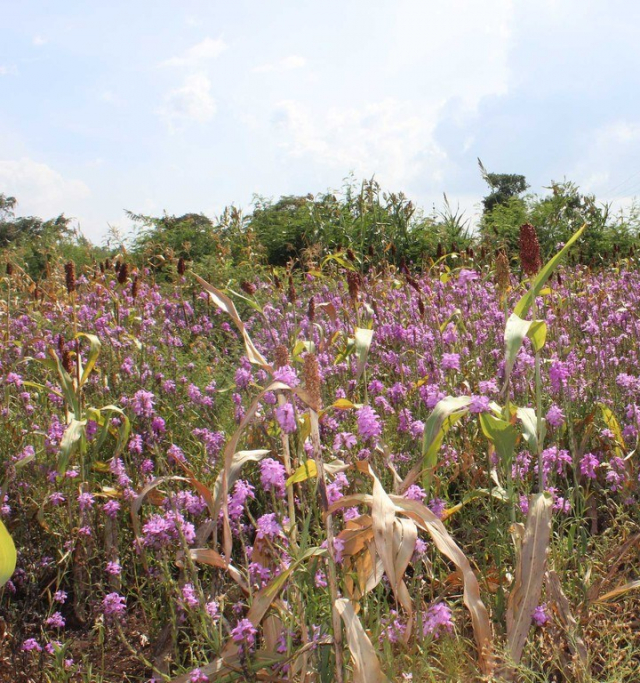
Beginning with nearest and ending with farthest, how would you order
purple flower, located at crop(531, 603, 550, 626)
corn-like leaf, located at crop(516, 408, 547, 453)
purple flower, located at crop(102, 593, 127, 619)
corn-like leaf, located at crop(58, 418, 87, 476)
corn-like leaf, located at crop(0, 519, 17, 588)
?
corn-like leaf, located at crop(0, 519, 17, 588)
purple flower, located at crop(531, 603, 550, 626)
purple flower, located at crop(102, 593, 127, 619)
corn-like leaf, located at crop(516, 408, 547, 453)
corn-like leaf, located at crop(58, 418, 87, 476)

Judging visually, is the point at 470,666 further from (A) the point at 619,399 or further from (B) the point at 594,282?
(B) the point at 594,282

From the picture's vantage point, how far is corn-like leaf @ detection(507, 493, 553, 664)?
1659mm

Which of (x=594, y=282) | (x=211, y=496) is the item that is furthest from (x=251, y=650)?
(x=594, y=282)

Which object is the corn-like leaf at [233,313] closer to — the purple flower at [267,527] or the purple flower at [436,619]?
the purple flower at [267,527]

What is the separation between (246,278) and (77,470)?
4.16m

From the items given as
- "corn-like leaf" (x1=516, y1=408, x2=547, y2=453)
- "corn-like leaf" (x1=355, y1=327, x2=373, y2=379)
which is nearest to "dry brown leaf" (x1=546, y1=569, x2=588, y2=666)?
"corn-like leaf" (x1=516, y1=408, x2=547, y2=453)

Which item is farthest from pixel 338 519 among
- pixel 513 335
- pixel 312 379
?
pixel 312 379

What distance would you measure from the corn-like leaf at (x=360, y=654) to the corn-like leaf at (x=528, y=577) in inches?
15.9

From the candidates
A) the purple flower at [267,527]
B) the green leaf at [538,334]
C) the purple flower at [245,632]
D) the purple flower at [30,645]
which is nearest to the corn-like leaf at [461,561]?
the purple flower at [267,527]

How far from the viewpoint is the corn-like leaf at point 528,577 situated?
5.44ft

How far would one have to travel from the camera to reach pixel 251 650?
162cm

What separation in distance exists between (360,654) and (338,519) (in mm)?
636

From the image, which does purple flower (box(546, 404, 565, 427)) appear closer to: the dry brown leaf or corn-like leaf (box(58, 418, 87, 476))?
the dry brown leaf

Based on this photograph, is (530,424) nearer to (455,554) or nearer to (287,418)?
(455,554)
